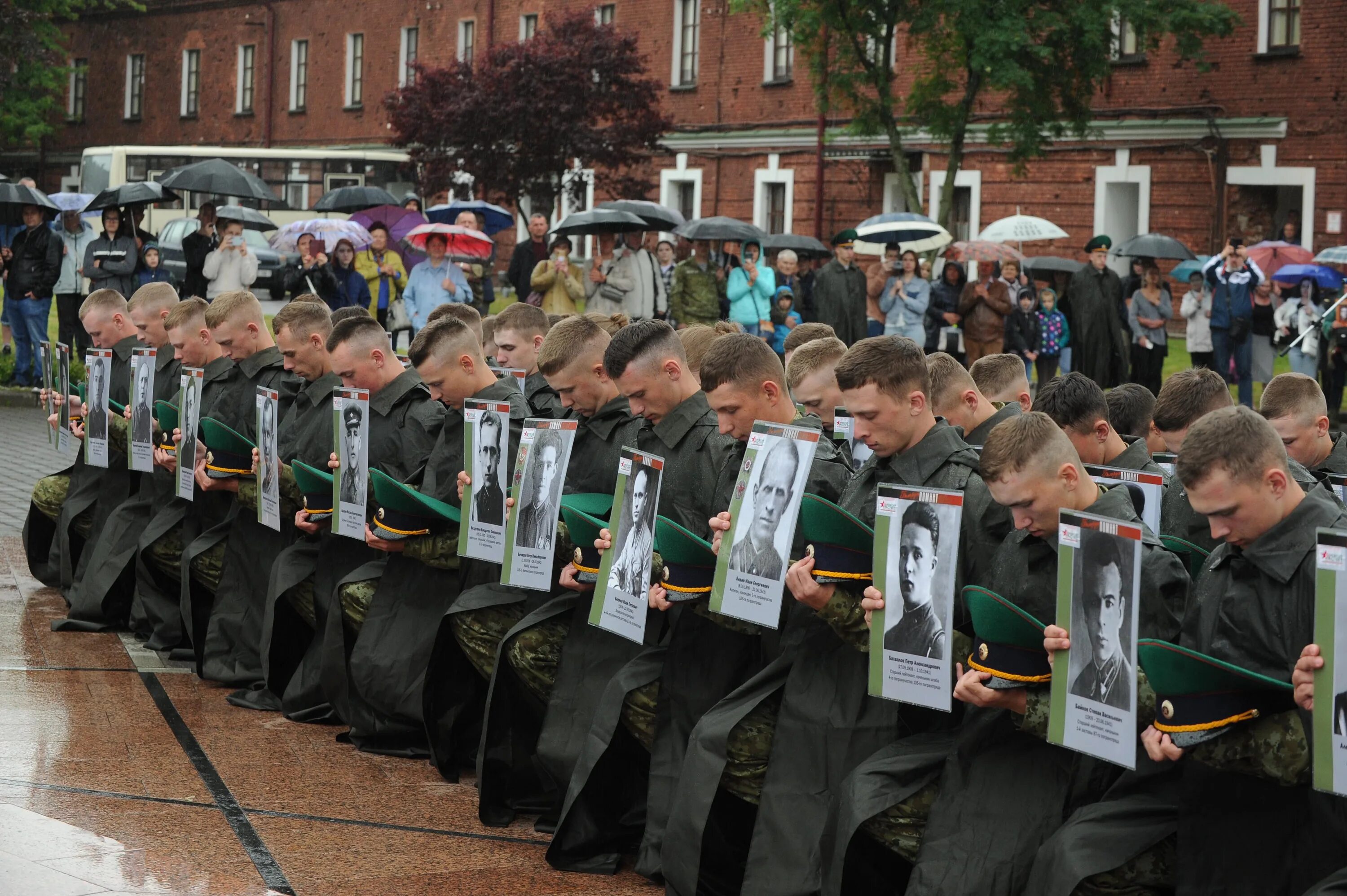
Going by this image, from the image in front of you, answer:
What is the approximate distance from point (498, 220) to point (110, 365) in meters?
21.5

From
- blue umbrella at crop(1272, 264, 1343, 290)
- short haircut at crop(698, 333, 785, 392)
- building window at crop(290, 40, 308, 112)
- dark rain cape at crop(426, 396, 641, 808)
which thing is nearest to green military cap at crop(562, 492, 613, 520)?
dark rain cape at crop(426, 396, 641, 808)

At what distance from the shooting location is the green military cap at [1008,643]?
4.84 metres

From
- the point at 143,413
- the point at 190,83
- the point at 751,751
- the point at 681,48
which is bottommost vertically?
the point at 751,751

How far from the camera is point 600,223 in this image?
20750 mm

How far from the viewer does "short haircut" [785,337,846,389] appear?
24.8 ft

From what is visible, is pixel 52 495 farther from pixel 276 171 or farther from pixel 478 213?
pixel 276 171

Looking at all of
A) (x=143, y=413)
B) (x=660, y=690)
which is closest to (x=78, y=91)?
(x=143, y=413)

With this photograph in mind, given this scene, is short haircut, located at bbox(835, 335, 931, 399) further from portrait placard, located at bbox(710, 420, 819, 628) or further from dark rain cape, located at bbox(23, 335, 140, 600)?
dark rain cape, located at bbox(23, 335, 140, 600)

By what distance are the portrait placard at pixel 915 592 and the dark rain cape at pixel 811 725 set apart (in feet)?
1.41

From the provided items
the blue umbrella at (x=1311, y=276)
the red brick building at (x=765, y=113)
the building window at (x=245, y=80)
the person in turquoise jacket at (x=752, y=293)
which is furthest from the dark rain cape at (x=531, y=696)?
the building window at (x=245, y=80)

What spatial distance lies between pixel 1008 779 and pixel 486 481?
267 centimetres

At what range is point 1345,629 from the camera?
405cm

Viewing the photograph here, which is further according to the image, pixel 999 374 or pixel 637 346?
pixel 999 374

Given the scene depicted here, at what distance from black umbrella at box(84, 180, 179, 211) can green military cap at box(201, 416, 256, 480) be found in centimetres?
1310
